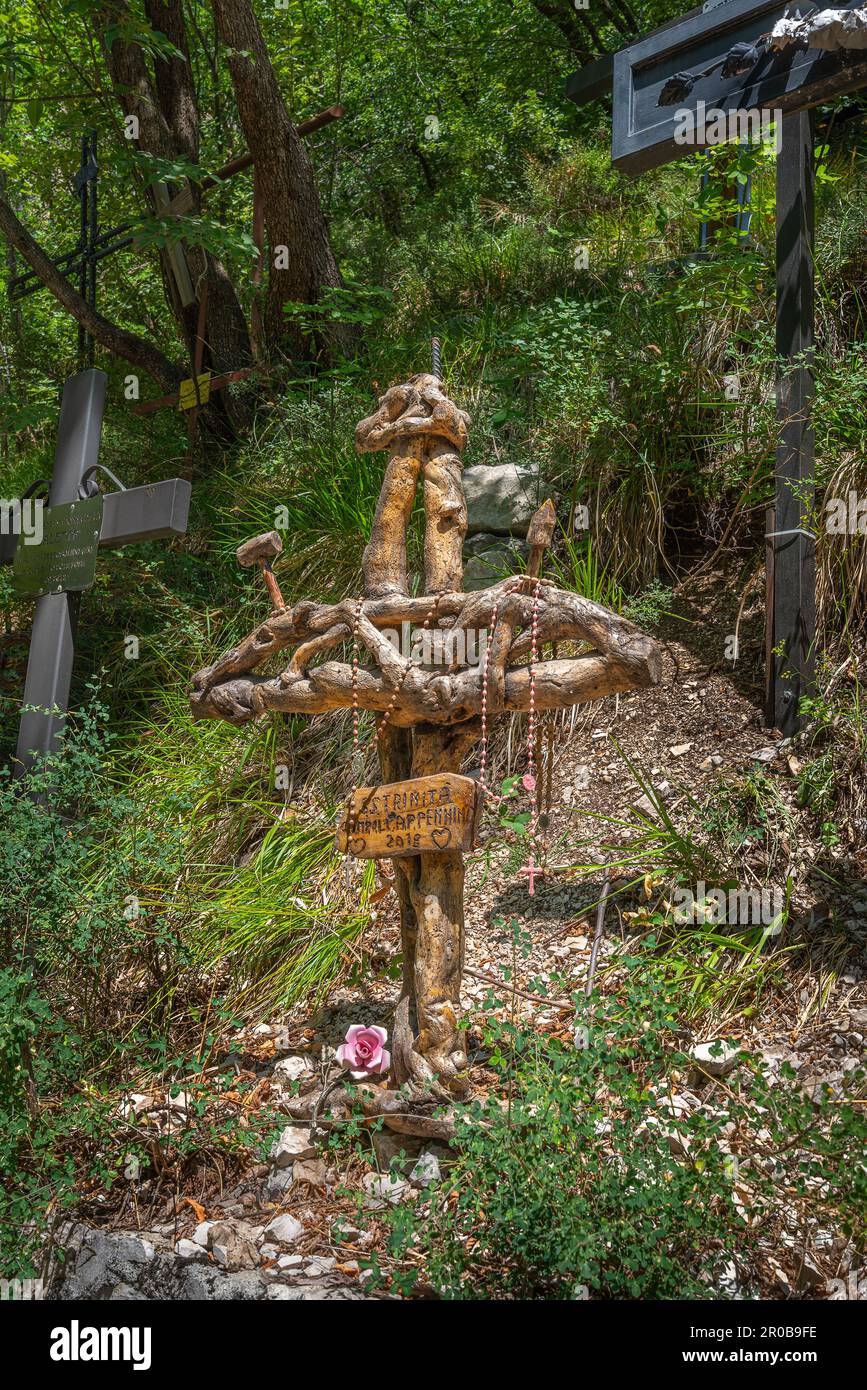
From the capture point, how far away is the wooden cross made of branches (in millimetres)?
3410

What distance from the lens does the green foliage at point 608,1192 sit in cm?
258

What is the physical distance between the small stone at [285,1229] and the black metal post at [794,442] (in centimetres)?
272

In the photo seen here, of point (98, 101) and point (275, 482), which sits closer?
point (275, 482)

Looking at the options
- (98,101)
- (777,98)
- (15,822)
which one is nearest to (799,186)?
(777,98)

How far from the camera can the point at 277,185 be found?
302 inches

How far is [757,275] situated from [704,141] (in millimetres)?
1686

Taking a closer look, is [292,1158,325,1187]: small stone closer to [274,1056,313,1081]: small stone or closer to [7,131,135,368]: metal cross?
[274,1056,313,1081]: small stone

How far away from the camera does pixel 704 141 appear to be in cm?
443

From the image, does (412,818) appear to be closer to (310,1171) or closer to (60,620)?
(310,1171)

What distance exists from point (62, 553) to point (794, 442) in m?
3.32

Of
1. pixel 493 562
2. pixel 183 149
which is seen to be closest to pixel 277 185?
pixel 183 149

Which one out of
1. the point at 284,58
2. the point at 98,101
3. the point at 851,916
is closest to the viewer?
the point at 851,916

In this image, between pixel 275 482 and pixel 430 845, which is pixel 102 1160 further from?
pixel 275 482

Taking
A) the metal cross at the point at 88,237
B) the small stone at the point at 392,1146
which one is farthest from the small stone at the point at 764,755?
the metal cross at the point at 88,237
